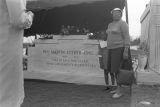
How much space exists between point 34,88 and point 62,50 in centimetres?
147

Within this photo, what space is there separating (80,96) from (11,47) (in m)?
4.81

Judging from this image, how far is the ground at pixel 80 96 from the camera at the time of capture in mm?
6598

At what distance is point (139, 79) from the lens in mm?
8711

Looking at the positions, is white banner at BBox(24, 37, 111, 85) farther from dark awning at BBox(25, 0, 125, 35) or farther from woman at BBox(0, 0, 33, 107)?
woman at BBox(0, 0, 33, 107)

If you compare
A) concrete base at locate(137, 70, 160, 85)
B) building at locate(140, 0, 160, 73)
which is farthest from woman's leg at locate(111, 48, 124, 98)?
building at locate(140, 0, 160, 73)

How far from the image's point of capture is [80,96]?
7.40 metres

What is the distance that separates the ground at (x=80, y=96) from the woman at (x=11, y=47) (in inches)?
144

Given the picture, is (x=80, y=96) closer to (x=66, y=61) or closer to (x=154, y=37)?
(x=66, y=61)

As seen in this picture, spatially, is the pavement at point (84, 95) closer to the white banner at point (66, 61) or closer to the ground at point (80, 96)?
the ground at point (80, 96)

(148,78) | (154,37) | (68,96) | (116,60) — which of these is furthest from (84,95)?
(154,37)

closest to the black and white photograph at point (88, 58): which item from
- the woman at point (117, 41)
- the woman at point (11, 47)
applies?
the woman at point (117, 41)

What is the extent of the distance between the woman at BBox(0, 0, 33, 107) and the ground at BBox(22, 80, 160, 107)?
3.66 metres

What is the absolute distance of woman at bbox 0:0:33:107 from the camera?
8.75 feet

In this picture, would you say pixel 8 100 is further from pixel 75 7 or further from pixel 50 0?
pixel 75 7
